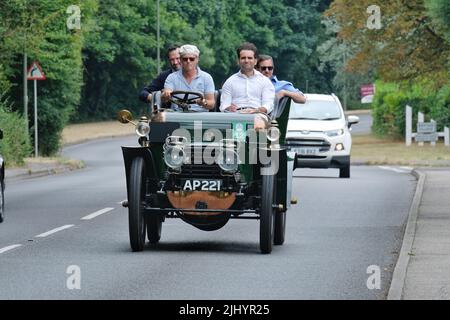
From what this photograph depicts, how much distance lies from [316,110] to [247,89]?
17.5 m

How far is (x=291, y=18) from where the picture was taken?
352 ft

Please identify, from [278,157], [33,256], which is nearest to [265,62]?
[278,157]

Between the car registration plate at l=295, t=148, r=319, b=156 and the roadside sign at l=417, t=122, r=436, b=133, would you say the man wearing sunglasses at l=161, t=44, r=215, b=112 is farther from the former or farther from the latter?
the roadside sign at l=417, t=122, r=436, b=133

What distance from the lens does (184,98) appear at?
16.3 m

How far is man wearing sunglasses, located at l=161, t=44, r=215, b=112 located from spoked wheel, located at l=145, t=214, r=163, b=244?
3.90 feet

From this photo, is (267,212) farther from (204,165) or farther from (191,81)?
(191,81)

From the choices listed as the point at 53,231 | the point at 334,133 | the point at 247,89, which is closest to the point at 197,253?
the point at 247,89

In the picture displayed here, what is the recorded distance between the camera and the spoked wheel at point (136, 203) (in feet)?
49.3

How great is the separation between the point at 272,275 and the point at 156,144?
269 cm

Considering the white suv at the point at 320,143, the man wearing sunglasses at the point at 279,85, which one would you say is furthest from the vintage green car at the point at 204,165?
the white suv at the point at 320,143

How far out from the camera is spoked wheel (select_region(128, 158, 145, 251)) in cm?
1503

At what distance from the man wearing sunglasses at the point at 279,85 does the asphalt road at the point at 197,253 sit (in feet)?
5.20
